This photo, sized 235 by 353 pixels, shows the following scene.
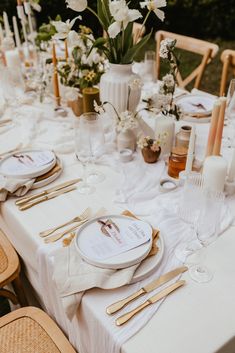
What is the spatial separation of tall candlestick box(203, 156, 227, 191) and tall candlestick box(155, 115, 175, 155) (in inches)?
11.7

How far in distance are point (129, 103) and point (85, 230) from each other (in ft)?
2.18

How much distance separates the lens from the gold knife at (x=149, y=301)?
856 mm

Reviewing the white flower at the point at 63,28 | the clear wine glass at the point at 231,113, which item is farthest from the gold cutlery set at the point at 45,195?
the clear wine glass at the point at 231,113

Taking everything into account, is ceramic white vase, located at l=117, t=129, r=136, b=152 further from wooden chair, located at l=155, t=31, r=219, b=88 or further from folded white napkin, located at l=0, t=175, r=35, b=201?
wooden chair, located at l=155, t=31, r=219, b=88

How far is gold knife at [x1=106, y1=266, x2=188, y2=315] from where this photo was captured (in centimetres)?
88

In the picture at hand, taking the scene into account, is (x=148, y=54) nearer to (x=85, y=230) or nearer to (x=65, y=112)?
(x=65, y=112)

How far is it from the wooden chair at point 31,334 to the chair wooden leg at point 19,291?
5.8 inches

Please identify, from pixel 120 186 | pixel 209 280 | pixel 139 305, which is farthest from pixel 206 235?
pixel 120 186

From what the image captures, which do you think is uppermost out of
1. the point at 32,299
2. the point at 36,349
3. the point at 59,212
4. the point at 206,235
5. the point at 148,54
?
the point at 148,54

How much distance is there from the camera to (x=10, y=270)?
1252 millimetres

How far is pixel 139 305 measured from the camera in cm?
89

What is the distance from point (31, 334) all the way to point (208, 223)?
65 centimetres

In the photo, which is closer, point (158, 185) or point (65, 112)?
point (158, 185)

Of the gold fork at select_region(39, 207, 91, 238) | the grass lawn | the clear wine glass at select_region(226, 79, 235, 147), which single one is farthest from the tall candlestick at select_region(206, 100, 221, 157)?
the grass lawn
